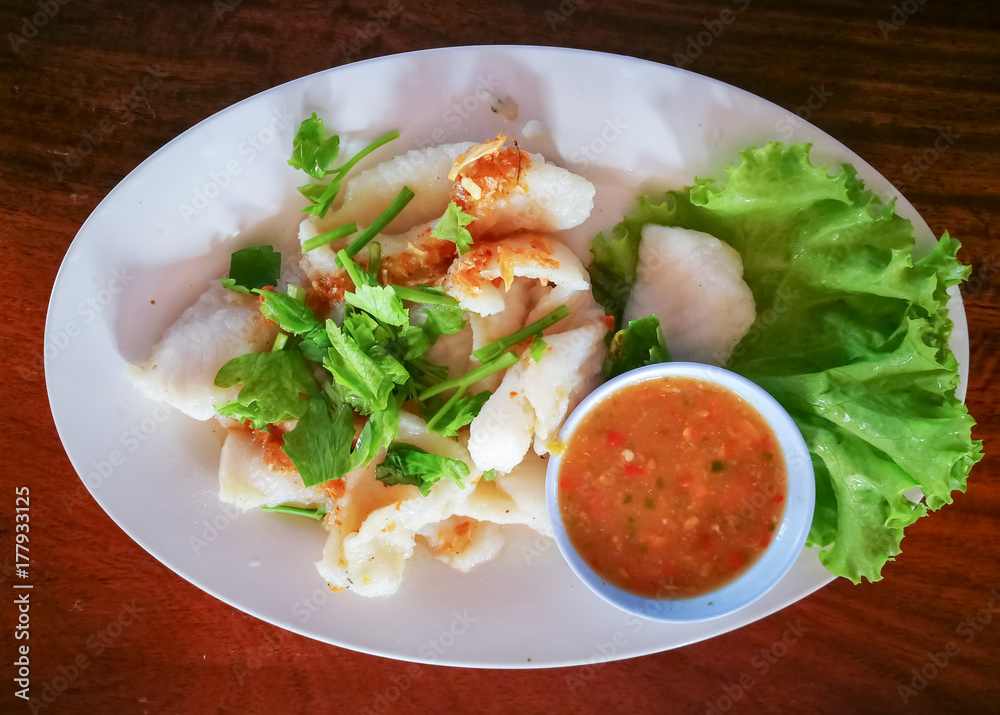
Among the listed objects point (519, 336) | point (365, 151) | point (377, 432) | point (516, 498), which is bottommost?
point (516, 498)

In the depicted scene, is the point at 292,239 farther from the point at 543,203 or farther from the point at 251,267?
the point at 543,203

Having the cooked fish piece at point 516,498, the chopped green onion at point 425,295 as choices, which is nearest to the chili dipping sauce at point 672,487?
the cooked fish piece at point 516,498

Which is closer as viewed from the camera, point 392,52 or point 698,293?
point 698,293

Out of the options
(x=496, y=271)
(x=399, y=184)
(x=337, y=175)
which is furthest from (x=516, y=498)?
(x=337, y=175)

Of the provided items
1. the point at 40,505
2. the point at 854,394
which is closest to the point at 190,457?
the point at 40,505

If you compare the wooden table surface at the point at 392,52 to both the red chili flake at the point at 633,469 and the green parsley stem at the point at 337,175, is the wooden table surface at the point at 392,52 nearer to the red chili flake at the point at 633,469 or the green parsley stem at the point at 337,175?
the green parsley stem at the point at 337,175

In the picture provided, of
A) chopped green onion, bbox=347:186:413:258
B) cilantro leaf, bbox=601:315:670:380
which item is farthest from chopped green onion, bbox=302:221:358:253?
cilantro leaf, bbox=601:315:670:380

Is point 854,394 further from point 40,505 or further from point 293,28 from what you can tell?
point 40,505

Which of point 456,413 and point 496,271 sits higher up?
point 496,271

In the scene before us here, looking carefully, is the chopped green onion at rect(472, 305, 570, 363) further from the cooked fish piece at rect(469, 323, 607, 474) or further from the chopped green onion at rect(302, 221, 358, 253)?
the chopped green onion at rect(302, 221, 358, 253)
